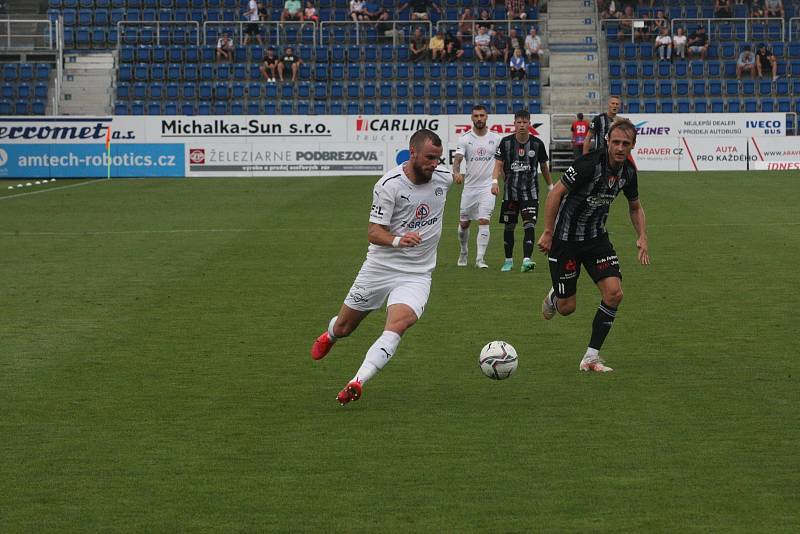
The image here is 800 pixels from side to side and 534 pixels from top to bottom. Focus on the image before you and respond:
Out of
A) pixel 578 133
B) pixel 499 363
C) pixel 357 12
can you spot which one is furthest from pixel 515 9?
pixel 499 363

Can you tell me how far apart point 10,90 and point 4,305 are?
109 feet

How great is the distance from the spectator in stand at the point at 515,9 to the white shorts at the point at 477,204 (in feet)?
103

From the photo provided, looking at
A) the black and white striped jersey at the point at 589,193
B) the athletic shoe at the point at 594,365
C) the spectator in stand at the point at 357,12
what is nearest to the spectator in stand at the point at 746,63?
the spectator in stand at the point at 357,12

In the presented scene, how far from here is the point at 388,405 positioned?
866cm

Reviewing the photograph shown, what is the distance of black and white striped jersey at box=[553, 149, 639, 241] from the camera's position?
31.3ft

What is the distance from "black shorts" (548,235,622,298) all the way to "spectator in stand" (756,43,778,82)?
37353 mm

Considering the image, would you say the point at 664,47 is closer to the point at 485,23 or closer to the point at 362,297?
the point at 485,23

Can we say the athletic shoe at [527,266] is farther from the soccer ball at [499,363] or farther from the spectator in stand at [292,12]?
the spectator in stand at [292,12]

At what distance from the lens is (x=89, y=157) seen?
39938 mm

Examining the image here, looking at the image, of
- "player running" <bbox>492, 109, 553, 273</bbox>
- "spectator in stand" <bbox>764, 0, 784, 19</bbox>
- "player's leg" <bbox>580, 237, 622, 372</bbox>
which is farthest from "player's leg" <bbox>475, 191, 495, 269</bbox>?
"spectator in stand" <bbox>764, 0, 784, 19</bbox>

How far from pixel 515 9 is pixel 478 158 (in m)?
32.0

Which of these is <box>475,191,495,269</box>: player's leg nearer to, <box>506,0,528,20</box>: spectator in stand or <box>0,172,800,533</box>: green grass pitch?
<box>0,172,800,533</box>: green grass pitch

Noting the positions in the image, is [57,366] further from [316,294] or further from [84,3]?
A: [84,3]

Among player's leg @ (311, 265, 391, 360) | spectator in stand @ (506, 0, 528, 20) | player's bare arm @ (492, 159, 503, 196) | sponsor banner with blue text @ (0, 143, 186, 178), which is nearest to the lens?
player's leg @ (311, 265, 391, 360)
